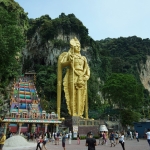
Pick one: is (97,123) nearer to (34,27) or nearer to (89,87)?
(89,87)

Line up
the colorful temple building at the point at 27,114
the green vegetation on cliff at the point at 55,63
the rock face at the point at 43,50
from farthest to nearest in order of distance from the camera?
the rock face at the point at 43,50 < the green vegetation on cliff at the point at 55,63 < the colorful temple building at the point at 27,114

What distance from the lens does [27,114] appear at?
19.0 metres

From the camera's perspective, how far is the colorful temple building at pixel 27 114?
18.4 meters

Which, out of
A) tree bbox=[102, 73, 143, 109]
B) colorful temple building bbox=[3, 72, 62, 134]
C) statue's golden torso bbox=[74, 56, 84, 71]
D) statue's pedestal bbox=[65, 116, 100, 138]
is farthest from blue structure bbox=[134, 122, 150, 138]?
statue's golden torso bbox=[74, 56, 84, 71]

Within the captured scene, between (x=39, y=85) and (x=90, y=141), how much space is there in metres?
29.2

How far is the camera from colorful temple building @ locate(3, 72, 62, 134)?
1844 centimetres

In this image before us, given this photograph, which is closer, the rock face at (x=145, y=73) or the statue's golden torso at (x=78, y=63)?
the statue's golden torso at (x=78, y=63)

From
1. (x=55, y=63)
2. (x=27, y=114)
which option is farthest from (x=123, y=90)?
(x=55, y=63)

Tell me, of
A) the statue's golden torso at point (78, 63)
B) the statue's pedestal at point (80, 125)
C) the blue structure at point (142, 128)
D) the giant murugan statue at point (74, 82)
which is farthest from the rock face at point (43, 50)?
the blue structure at point (142, 128)

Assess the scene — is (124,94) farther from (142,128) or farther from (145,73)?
(145,73)

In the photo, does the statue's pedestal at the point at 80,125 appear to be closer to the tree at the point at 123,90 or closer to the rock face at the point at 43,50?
the tree at the point at 123,90

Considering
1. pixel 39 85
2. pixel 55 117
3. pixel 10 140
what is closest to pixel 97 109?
pixel 39 85

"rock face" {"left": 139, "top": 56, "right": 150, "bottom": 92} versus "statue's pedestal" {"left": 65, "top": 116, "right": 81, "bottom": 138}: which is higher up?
"rock face" {"left": 139, "top": 56, "right": 150, "bottom": 92}

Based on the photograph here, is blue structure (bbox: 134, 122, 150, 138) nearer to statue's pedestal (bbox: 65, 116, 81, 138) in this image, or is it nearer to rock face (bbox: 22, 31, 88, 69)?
statue's pedestal (bbox: 65, 116, 81, 138)
